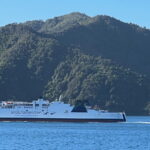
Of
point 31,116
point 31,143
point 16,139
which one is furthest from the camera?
point 31,116

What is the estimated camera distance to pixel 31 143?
8125cm

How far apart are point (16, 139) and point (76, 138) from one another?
866 cm

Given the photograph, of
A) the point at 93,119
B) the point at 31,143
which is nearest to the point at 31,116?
the point at 93,119

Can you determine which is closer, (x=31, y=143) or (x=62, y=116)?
A: (x=31, y=143)

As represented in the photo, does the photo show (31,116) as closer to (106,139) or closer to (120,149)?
(106,139)

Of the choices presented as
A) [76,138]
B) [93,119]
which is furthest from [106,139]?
[93,119]

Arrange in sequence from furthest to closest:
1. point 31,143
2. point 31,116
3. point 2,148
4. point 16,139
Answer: point 31,116 < point 16,139 < point 31,143 < point 2,148

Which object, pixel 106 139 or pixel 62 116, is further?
pixel 62 116

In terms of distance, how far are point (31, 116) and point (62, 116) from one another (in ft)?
20.8

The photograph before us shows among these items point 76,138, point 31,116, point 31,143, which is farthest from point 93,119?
point 31,143

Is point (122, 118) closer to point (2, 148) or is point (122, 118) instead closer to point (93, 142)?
point (93, 142)

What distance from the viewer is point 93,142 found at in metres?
85.7

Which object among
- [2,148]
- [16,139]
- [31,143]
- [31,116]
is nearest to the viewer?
[2,148]

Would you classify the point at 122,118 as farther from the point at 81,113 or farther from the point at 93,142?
the point at 93,142
